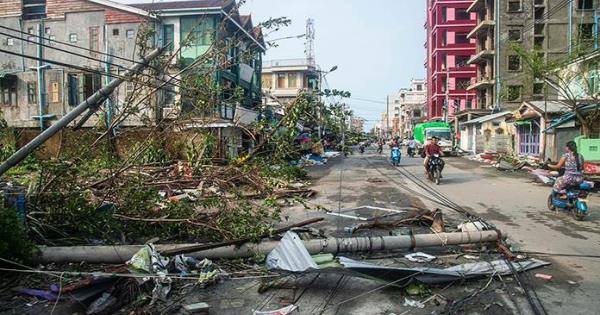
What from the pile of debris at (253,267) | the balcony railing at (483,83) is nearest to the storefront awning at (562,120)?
the pile of debris at (253,267)

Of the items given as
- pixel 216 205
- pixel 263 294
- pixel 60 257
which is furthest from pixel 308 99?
pixel 60 257

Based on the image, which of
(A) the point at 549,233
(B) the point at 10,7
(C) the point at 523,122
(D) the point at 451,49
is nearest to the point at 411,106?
(D) the point at 451,49

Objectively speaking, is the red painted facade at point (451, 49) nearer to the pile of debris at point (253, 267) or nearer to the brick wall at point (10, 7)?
the brick wall at point (10, 7)

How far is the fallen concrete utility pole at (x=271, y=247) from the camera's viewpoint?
6.20 meters

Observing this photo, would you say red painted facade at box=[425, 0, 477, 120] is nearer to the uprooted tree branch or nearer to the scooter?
the scooter

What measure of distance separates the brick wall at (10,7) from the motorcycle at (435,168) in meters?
26.2

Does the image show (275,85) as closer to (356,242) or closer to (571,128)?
(571,128)

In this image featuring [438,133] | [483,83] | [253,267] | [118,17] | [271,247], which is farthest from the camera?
[483,83]

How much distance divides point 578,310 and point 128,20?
26502mm

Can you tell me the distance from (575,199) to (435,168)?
733 centimetres

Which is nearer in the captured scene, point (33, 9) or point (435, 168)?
point (435, 168)

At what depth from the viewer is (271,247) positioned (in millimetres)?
6441

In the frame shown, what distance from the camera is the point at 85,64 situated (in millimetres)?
26281

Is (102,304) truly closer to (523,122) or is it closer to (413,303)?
(413,303)
